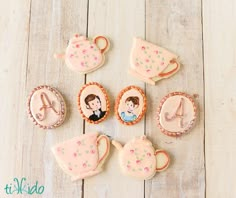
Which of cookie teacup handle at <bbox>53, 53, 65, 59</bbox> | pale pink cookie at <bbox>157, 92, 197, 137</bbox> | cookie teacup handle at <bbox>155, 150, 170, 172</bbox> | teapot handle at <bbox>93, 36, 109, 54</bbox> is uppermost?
teapot handle at <bbox>93, 36, 109, 54</bbox>

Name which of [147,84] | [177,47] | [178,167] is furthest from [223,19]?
[178,167]

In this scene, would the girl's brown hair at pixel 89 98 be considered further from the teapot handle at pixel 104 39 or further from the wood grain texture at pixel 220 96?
the wood grain texture at pixel 220 96

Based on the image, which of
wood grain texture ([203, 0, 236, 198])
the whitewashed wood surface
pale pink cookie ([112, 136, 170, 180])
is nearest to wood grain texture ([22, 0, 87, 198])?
the whitewashed wood surface

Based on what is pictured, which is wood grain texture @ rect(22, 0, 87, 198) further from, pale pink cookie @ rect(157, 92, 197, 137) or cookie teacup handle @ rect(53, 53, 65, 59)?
pale pink cookie @ rect(157, 92, 197, 137)

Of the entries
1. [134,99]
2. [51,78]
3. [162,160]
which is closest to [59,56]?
[51,78]

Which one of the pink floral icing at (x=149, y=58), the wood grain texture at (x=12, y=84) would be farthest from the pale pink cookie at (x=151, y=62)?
the wood grain texture at (x=12, y=84)

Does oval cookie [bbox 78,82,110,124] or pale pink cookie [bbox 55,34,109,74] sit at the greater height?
pale pink cookie [bbox 55,34,109,74]
